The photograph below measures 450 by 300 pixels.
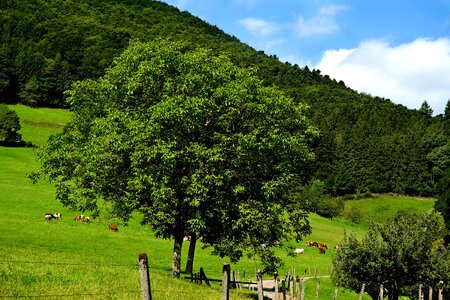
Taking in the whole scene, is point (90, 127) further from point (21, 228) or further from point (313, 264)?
point (313, 264)

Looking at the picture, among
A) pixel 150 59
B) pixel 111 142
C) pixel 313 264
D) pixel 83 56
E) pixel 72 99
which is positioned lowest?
pixel 313 264

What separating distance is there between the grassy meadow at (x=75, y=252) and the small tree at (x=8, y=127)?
5.19 m

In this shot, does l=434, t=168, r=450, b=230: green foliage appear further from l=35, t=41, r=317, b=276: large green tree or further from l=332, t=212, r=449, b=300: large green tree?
l=35, t=41, r=317, b=276: large green tree

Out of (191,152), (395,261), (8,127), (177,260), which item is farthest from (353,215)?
(191,152)

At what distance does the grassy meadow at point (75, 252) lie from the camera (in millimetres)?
18531

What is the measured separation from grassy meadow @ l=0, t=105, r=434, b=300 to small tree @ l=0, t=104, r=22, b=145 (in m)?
5.19

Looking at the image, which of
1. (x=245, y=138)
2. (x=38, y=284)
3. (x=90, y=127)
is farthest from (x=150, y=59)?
(x=38, y=284)

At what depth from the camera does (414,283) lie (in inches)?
1657

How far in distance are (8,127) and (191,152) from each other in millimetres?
90569

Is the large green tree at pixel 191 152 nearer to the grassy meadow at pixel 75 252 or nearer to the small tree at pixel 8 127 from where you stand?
the grassy meadow at pixel 75 252

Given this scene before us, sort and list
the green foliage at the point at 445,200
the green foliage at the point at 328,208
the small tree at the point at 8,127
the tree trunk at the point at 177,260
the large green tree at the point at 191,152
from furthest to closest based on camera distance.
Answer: the green foliage at the point at 328,208, the small tree at the point at 8,127, the green foliage at the point at 445,200, the tree trunk at the point at 177,260, the large green tree at the point at 191,152

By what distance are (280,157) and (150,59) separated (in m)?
11.6

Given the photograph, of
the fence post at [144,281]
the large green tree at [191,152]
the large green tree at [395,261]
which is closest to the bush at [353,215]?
the large green tree at [395,261]

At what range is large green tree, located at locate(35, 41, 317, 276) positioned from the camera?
2858cm
